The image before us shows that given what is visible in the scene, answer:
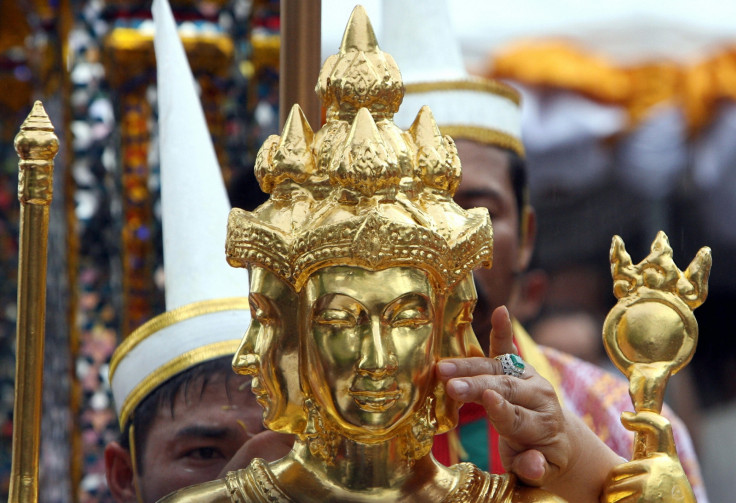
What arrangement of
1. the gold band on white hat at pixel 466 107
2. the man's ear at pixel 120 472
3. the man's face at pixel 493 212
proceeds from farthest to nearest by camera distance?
the gold band on white hat at pixel 466 107, the man's face at pixel 493 212, the man's ear at pixel 120 472

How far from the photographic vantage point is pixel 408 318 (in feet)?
6.89

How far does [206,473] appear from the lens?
2.78 metres

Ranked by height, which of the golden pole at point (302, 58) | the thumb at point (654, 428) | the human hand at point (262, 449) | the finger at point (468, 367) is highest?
the golden pole at point (302, 58)

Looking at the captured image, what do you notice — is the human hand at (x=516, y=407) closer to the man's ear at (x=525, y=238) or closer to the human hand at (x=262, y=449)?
the human hand at (x=262, y=449)

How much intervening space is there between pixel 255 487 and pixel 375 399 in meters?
0.23

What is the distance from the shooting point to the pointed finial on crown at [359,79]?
2.22 meters

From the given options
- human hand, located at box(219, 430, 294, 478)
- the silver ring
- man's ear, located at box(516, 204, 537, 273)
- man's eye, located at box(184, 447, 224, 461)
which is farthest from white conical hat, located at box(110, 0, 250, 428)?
the silver ring

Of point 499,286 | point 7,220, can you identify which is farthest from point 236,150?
point 499,286

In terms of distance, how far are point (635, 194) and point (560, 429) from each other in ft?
15.0

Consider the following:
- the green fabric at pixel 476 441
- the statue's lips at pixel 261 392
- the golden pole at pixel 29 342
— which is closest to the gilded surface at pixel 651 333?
the statue's lips at pixel 261 392

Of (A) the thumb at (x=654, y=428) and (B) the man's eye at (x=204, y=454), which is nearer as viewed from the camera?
(A) the thumb at (x=654, y=428)

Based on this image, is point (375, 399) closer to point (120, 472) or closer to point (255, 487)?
point (255, 487)

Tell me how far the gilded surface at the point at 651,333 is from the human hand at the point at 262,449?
0.58 m

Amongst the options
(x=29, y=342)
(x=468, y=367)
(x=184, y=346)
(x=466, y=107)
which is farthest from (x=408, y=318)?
(x=466, y=107)
